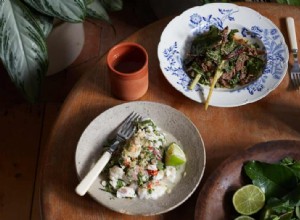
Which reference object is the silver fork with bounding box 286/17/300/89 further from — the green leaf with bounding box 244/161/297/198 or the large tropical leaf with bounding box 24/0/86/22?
the large tropical leaf with bounding box 24/0/86/22

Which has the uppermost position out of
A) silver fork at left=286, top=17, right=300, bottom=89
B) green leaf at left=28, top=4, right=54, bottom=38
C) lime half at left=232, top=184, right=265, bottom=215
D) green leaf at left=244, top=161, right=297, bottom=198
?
silver fork at left=286, top=17, right=300, bottom=89

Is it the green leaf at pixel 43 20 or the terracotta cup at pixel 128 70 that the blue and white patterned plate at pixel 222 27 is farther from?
the green leaf at pixel 43 20

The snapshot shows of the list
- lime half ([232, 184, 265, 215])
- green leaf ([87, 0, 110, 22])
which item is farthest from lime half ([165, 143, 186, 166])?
green leaf ([87, 0, 110, 22])

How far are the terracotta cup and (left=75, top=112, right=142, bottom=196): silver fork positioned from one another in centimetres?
7

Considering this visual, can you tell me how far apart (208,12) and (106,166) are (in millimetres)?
516

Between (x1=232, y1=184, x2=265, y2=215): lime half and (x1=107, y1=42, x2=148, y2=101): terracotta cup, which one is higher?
(x1=107, y1=42, x2=148, y2=101): terracotta cup

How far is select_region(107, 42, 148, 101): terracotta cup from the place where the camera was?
A: 2.97 ft

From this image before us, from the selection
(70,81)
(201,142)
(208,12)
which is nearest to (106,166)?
(201,142)

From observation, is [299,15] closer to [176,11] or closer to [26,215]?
[176,11]

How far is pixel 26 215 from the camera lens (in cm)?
143

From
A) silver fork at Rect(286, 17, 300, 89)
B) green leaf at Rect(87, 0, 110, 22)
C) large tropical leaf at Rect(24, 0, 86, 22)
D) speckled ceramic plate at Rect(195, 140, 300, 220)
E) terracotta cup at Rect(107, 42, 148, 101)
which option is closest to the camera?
speckled ceramic plate at Rect(195, 140, 300, 220)

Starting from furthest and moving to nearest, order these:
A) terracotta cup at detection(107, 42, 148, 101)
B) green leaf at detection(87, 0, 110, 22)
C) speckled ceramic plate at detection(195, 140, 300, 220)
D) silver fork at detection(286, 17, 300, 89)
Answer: green leaf at detection(87, 0, 110, 22), silver fork at detection(286, 17, 300, 89), terracotta cup at detection(107, 42, 148, 101), speckled ceramic plate at detection(195, 140, 300, 220)

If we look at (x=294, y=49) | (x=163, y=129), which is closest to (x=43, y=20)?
(x=163, y=129)

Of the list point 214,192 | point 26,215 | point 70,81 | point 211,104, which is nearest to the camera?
point 214,192
